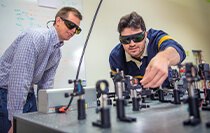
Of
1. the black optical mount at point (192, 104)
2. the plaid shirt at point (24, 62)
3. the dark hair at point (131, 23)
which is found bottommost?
the black optical mount at point (192, 104)

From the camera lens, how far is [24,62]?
1.46 meters

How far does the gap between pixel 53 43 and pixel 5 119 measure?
0.86 meters

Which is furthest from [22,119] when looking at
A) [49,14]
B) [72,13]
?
[49,14]

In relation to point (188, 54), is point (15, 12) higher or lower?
higher

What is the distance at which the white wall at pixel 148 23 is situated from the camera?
3.20 meters

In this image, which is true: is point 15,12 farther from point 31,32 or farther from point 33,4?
point 31,32

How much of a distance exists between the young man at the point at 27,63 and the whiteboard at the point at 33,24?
32.4 inches

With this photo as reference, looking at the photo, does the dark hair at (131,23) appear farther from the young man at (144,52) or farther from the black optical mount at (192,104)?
the black optical mount at (192,104)

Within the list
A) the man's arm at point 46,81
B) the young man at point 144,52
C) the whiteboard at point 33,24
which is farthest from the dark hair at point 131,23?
the whiteboard at point 33,24

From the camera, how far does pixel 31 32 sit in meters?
1.59

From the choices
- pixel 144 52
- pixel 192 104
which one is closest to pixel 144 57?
pixel 144 52

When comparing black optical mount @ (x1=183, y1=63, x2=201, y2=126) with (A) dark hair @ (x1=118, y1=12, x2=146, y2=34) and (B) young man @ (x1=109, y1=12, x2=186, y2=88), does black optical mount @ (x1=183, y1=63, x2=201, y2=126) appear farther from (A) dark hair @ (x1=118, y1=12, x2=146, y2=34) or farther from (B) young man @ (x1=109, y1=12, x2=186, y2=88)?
(A) dark hair @ (x1=118, y1=12, x2=146, y2=34)

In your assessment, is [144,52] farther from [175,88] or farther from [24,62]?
[24,62]

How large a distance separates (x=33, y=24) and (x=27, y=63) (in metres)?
Result: 1.39
